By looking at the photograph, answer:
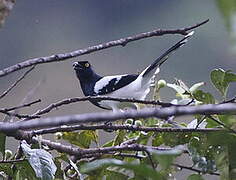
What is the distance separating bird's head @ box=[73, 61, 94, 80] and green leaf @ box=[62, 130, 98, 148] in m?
1.46

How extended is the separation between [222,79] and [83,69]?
5.86 feet

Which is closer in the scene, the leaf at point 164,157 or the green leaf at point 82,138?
the leaf at point 164,157

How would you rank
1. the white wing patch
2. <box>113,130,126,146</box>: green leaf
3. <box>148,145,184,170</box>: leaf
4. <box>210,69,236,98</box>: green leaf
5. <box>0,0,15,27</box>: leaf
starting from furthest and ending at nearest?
the white wing patch, <box>113,130,126,146</box>: green leaf, <box>210,69,236,98</box>: green leaf, <box>0,0,15,27</box>: leaf, <box>148,145,184,170</box>: leaf

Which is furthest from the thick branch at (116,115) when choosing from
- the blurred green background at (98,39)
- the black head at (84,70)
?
the black head at (84,70)

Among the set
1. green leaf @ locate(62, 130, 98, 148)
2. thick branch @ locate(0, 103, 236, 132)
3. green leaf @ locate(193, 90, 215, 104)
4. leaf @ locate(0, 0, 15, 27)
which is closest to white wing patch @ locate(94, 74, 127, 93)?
green leaf @ locate(62, 130, 98, 148)

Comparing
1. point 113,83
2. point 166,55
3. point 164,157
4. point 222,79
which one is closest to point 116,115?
point 164,157

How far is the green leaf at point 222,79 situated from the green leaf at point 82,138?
31 centimetres

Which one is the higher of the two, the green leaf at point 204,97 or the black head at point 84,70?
the black head at point 84,70

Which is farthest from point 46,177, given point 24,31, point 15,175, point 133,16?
point 133,16

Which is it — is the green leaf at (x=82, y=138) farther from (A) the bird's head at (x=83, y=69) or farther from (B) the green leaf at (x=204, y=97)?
(A) the bird's head at (x=83, y=69)

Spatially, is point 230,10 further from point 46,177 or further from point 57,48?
point 57,48

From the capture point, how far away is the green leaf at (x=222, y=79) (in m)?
0.80

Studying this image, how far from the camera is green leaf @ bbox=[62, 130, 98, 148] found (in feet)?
3.41

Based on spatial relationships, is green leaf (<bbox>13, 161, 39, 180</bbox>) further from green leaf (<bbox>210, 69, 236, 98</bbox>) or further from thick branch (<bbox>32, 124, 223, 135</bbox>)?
green leaf (<bbox>210, 69, 236, 98</bbox>)
